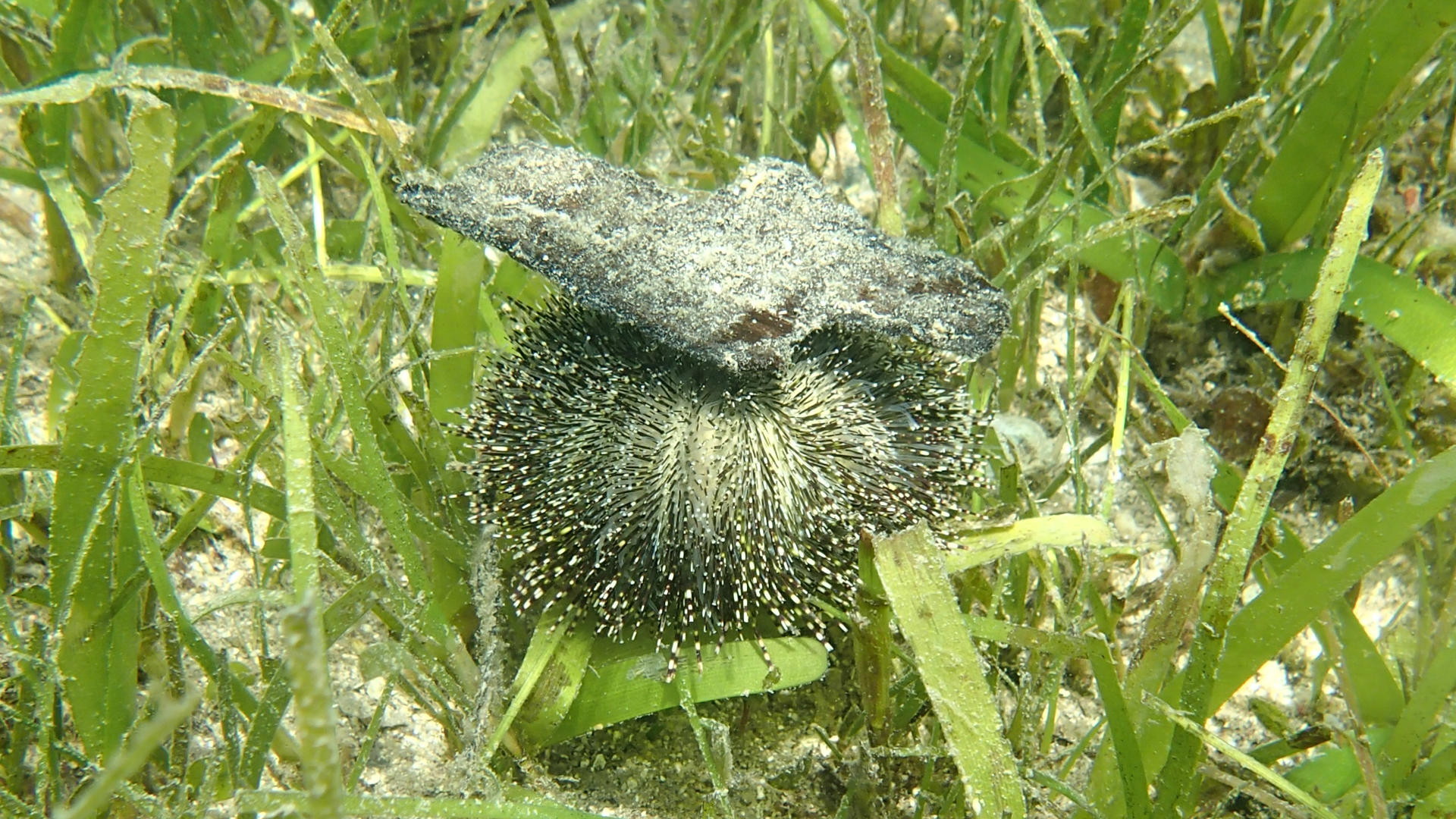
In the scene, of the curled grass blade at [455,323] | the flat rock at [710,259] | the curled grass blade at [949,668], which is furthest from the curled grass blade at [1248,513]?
the curled grass blade at [455,323]

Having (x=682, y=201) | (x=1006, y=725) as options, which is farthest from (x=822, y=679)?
(x=682, y=201)

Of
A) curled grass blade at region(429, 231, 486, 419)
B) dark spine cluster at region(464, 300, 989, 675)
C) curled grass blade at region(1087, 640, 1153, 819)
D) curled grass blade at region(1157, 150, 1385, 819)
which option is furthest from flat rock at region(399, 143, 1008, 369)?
curled grass blade at region(1087, 640, 1153, 819)

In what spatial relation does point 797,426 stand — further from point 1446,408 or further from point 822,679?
point 1446,408

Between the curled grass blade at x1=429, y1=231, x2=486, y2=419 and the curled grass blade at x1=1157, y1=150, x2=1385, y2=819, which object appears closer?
the curled grass blade at x1=1157, y1=150, x2=1385, y2=819

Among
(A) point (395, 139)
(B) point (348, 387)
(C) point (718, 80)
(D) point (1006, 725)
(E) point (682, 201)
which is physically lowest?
(D) point (1006, 725)

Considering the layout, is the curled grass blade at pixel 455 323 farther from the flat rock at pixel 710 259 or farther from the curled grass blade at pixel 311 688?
the curled grass blade at pixel 311 688

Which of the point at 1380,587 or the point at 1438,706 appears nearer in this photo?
the point at 1438,706

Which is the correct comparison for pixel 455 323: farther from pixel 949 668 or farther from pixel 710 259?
pixel 949 668

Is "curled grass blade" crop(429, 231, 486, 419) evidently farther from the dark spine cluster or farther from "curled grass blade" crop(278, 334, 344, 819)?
"curled grass blade" crop(278, 334, 344, 819)
